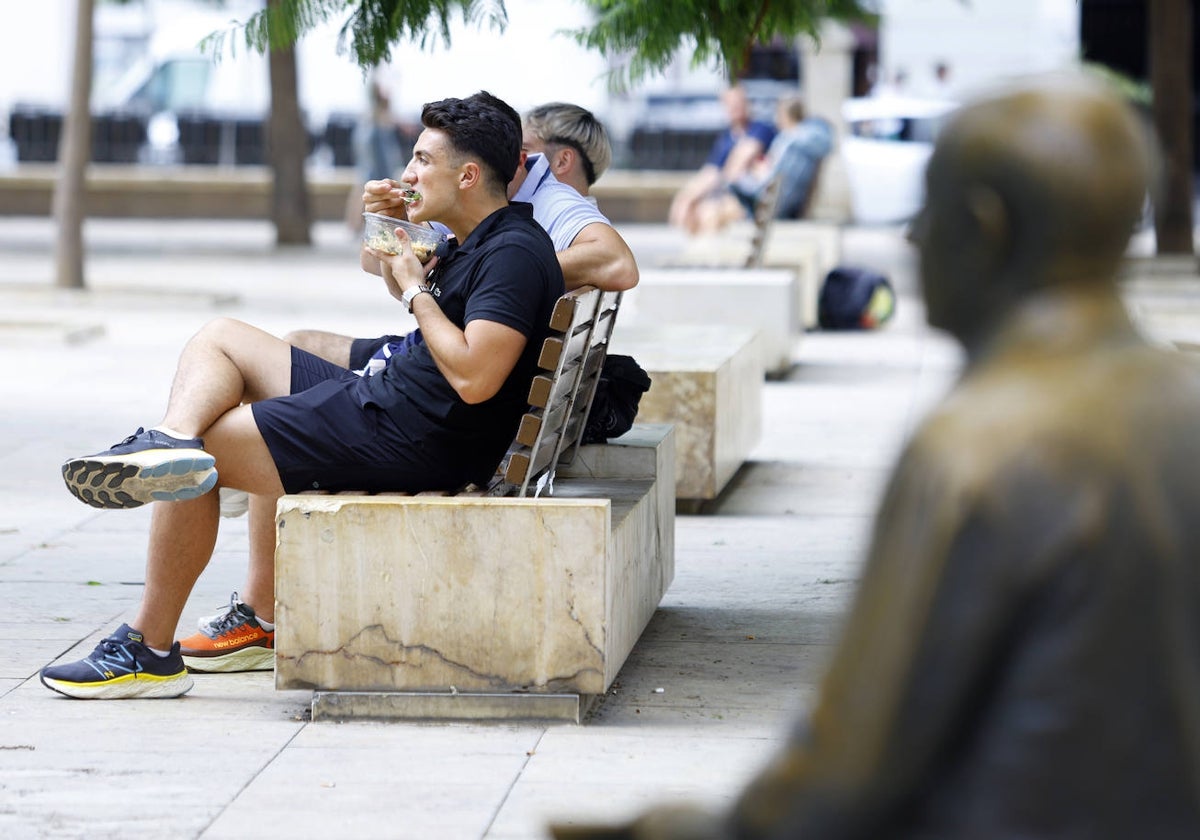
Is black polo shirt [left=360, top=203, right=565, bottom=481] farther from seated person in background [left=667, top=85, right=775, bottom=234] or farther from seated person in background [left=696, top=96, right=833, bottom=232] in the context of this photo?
seated person in background [left=667, top=85, right=775, bottom=234]

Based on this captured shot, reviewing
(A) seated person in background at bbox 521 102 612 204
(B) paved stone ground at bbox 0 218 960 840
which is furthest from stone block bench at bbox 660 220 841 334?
(A) seated person in background at bbox 521 102 612 204

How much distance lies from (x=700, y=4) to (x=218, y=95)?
86.5 feet

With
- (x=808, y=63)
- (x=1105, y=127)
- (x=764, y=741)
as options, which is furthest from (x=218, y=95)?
(x=1105, y=127)

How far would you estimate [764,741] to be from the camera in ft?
14.1

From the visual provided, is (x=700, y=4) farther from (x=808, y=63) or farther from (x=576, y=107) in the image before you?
(x=808, y=63)

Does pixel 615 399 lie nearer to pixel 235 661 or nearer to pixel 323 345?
pixel 323 345

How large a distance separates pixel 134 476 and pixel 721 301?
21.9ft

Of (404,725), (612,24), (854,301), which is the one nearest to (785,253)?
(854,301)

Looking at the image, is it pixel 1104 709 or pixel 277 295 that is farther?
pixel 277 295

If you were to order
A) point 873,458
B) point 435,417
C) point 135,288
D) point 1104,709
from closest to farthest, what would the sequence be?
point 1104,709
point 435,417
point 873,458
point 135,288

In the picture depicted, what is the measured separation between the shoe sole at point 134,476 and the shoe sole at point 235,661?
798 millimetres

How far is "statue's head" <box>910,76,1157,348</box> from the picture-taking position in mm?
1552

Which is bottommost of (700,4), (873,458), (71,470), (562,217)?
(873,458)

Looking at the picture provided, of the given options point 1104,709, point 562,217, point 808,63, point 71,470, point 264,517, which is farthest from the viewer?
point 808,63
